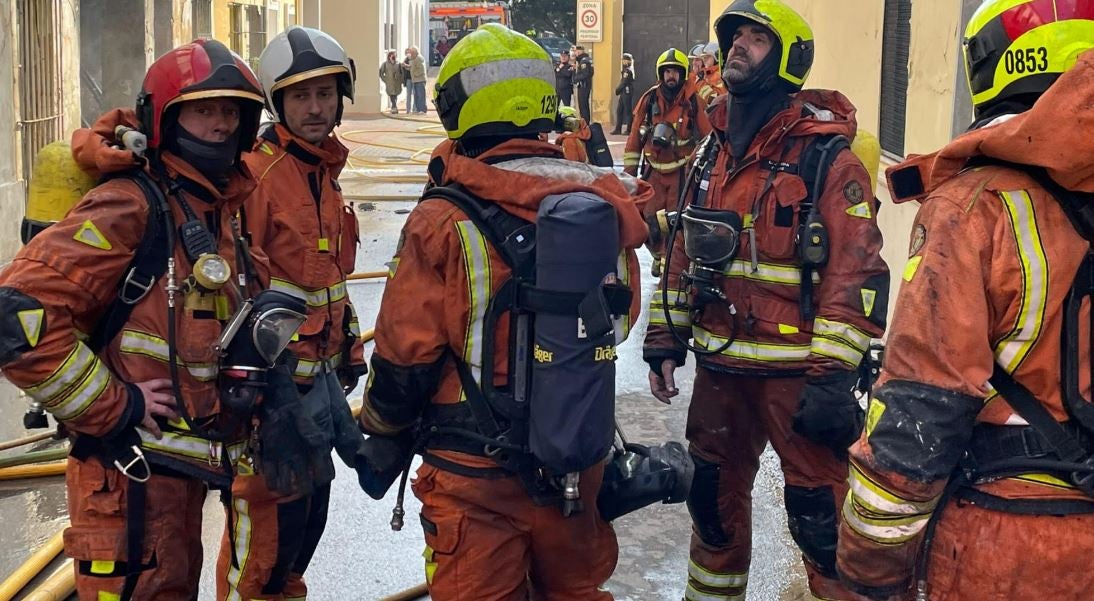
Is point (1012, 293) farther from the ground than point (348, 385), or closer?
farther from the ground

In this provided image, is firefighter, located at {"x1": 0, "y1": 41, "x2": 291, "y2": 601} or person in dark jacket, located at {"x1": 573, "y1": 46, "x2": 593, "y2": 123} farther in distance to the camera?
person in dark jacket, located at {"x1": 573, "y1": 46, "x2": 593, "y2": 123}

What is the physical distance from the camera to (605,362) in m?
3.01

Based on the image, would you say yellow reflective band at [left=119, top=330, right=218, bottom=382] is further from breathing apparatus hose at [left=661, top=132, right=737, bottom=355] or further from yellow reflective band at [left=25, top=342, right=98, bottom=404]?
breathing apparatus hose at [left=661, top=132, right=737, bottom=355]

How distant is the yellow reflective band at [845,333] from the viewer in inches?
150

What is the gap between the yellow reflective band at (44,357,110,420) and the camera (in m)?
3.02

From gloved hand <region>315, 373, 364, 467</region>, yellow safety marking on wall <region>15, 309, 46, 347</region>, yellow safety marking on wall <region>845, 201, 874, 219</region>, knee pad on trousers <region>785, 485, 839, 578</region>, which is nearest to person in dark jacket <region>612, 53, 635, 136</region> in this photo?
gloved hand <region>315, 373, 364, 467</region>

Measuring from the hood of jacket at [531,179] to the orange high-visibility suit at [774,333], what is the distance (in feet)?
3.09

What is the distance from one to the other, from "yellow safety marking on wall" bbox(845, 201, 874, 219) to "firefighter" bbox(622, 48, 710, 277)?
20.3ft

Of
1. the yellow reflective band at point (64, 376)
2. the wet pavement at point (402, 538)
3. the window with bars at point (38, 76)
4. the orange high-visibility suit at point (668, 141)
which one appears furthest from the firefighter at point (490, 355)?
the window with bars at point (38, 76)

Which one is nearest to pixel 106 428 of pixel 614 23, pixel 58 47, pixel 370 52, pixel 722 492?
pixel 722 492

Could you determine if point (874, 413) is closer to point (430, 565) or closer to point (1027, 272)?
point (1027, 272)

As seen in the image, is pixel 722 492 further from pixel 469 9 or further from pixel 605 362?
pixel 469 9

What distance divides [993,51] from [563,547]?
1649 millimetres

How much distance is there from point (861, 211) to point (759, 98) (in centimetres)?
58
